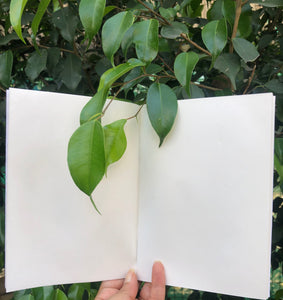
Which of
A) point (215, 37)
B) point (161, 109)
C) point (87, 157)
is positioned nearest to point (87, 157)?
point (87, 157)

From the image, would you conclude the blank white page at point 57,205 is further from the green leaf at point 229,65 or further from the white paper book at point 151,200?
the green leaf at point 229,65

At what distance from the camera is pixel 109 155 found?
1.05ft

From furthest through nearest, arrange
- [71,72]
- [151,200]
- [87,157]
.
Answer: [71,72] < [151,200] < [87,157]

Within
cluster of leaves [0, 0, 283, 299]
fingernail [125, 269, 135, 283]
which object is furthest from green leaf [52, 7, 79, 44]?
fingernail [125, 269, 135, 283]

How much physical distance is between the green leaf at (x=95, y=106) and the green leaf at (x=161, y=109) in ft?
0.20

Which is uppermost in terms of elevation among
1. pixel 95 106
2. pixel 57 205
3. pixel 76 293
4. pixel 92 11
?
pixel 92 11

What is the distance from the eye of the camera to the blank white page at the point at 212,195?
12.9 inches

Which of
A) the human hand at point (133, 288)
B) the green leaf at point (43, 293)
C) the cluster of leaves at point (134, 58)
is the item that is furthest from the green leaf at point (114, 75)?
the green leaf at point (43, 293)

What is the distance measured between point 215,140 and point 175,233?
5.3 inches

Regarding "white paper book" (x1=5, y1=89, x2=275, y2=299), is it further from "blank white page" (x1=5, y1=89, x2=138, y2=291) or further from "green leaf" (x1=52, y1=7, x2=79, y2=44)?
"green leaf" (x1=52, y1=7, x2=79, y2=44)

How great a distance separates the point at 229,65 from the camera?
39cm

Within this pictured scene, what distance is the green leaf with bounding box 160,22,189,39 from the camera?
0.37 m

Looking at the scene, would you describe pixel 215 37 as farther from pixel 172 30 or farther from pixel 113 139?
pixel 113 139

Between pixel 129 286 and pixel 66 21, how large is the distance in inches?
16.5
